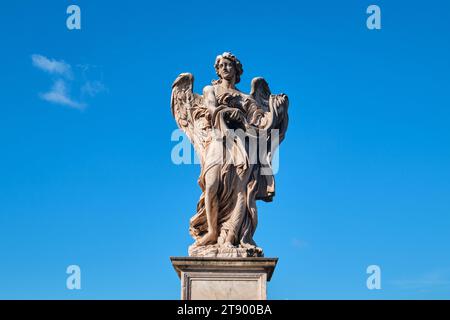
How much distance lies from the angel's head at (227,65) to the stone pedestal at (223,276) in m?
3.69

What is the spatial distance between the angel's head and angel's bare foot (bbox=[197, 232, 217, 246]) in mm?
3088

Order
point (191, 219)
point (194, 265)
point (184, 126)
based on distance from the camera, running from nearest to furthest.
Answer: point (194, 265), point (191, 219), point (184, 126)

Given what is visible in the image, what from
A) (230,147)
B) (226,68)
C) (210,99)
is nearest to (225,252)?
(230,147)

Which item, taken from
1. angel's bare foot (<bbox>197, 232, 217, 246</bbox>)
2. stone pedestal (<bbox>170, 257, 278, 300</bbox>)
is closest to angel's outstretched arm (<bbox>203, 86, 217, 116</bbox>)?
angel's bare foot (<bbox>197, 232, 217, 246</bbox>)

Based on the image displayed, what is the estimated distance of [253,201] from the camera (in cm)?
1294

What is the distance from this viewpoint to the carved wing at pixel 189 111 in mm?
13484

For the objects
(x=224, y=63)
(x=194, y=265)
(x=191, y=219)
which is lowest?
(x=194, y=265)

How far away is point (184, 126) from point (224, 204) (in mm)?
1876

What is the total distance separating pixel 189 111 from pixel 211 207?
6.93 ft
